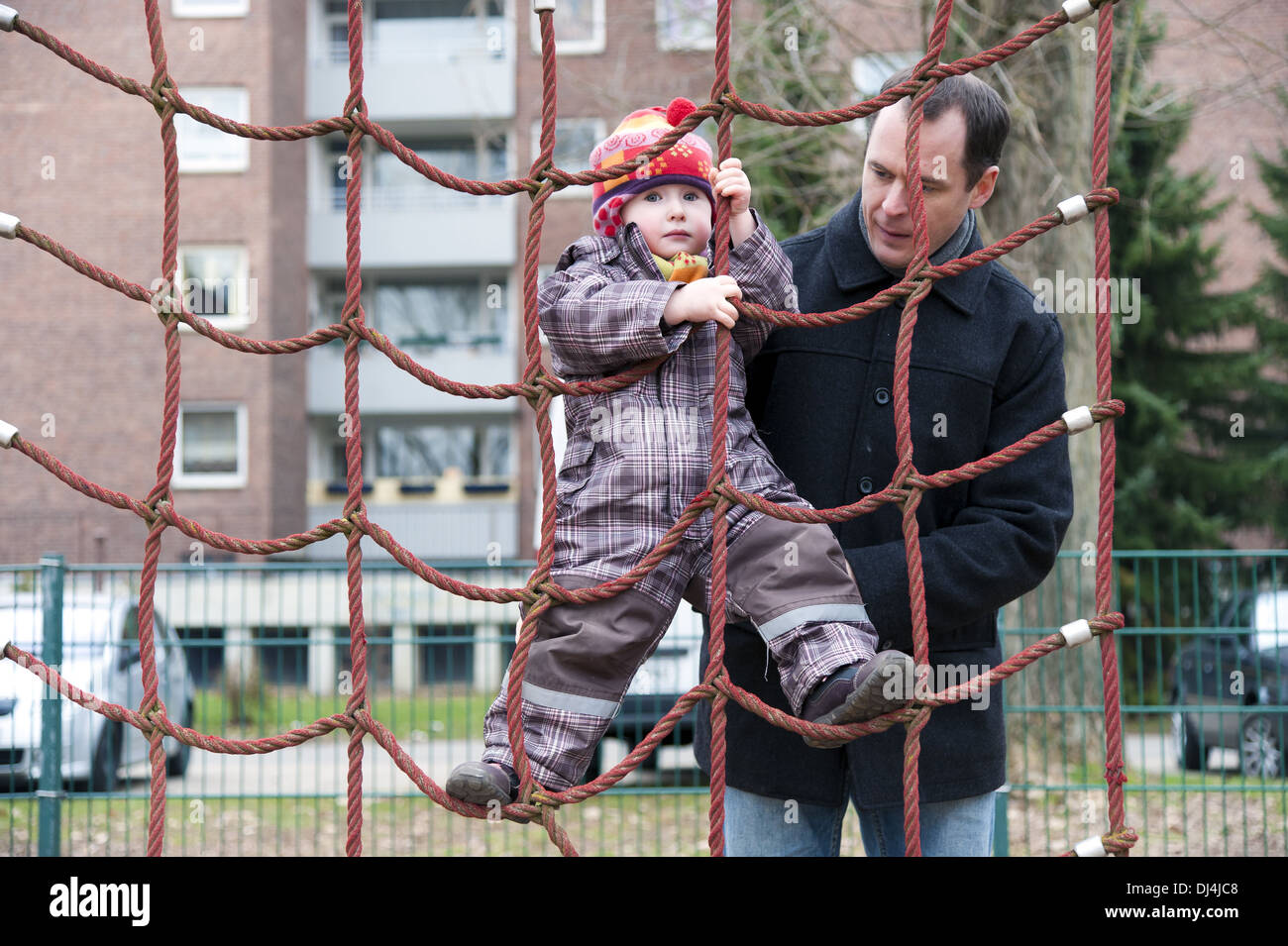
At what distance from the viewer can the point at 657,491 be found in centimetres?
175

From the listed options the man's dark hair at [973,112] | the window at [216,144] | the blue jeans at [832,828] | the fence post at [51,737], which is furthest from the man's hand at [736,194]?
the window at [216,144]

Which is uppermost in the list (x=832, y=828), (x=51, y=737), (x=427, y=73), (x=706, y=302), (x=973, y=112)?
(x=427, y=73)

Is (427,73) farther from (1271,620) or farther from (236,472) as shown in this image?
(1271,620)

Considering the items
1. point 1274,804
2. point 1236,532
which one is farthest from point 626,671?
point 1236,532

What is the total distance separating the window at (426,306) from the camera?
1584 centimetres

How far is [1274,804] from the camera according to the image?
4223mm

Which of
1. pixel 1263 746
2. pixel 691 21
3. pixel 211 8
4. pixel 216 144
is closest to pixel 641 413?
pixel 1263 746

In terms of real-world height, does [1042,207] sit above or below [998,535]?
above

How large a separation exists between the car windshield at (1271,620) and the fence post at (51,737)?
3805mm

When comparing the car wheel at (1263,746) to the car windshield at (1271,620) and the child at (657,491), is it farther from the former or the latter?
the child at (657,491)

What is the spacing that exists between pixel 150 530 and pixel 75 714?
9.54 ft

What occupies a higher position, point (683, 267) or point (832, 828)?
point (683, 267)

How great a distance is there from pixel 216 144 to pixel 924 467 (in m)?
14.1
